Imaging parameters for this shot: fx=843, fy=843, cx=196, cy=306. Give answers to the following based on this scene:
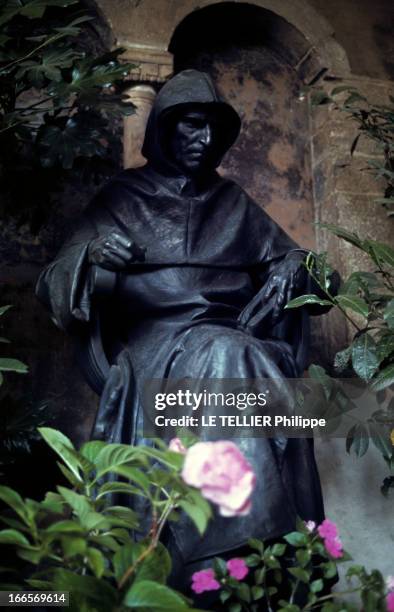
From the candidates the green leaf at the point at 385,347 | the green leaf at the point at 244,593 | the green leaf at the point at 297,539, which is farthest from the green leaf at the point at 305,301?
the green leaf at the point at 244,593

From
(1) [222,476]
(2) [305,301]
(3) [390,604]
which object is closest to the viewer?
(1) [222,476]

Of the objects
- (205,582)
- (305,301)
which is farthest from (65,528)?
(305,301)

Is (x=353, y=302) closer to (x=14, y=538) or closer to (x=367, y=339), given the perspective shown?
(x=367, y=339)

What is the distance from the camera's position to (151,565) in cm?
122

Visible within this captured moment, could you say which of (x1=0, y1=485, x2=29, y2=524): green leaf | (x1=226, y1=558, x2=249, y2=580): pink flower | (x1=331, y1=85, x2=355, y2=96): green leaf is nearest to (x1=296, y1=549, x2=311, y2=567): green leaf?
(x1=226, y1=558, x2=249, y2=580): pink flower

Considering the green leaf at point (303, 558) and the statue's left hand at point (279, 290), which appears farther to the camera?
the statue's left hand at point (279, 290)

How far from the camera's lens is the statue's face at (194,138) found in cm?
264

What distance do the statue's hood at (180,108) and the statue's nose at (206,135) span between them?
0.07 metres

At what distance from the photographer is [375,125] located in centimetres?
348

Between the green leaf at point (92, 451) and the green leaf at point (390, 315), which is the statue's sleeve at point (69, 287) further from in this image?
the green leaf at point (92, 451)

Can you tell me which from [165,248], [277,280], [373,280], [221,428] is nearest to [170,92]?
[165,248]

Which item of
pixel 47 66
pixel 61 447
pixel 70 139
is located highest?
pixel 47 66

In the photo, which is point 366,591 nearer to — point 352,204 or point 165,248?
point 165,248

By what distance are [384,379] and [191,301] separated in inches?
24.5
